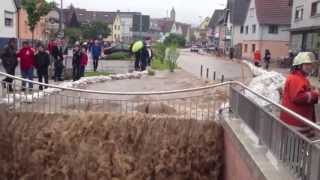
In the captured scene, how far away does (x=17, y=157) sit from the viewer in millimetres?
10203

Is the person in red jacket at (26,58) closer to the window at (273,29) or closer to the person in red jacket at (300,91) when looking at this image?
the person in red jacket at (300,91)

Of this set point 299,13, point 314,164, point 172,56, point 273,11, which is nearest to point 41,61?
point 172,56

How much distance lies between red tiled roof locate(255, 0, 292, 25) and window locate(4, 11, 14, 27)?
29479 millimetres

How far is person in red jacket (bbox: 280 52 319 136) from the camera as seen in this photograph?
567cm

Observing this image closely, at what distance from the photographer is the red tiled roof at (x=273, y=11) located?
58938 mm

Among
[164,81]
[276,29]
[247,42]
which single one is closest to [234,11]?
[247,42]

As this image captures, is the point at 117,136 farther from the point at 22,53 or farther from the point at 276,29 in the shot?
the point at 276,29

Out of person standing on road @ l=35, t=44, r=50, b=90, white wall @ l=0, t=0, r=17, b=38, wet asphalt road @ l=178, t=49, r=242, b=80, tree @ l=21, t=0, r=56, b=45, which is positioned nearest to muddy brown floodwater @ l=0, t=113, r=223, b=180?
person standing on road @ l=35, t=44, r=50, b=90

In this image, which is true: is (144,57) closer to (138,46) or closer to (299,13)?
(138,46)

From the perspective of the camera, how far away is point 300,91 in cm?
570

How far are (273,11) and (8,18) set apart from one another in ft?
105

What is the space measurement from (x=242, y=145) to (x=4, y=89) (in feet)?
20.2

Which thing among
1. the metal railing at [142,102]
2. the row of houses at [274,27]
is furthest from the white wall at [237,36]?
the metal railing at [142,102]

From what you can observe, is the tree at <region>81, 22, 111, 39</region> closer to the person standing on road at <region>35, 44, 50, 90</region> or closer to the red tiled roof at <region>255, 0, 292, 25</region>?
the red tiled roof at <region>255, 0, 292, 25</region>
